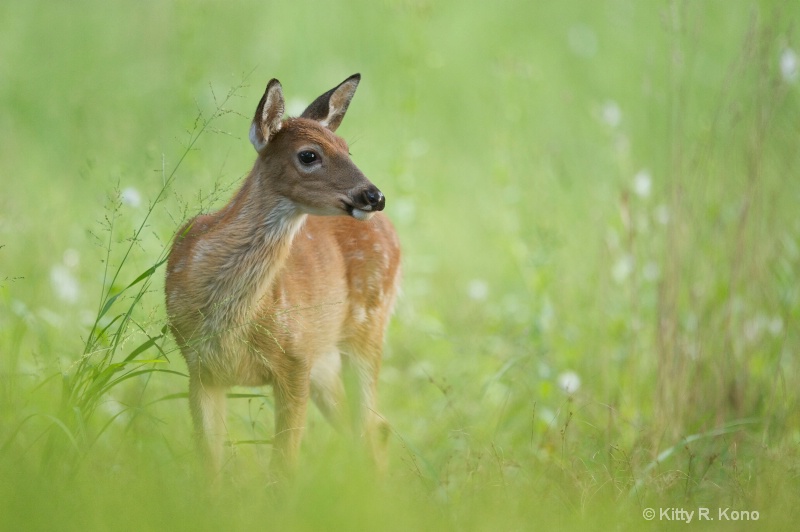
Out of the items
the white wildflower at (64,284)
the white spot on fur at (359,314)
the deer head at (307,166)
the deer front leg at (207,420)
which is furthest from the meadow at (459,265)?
the white spot on fur at (359,314)

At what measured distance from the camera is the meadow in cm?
389

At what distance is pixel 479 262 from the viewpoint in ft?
29.5

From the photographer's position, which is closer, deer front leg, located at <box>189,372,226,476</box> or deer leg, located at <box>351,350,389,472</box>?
deer front leg, located at <box>189,372,226,476</box>

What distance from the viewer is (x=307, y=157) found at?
4.73 meters

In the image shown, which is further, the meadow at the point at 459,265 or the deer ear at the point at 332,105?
the deer ear at the point at 332,105

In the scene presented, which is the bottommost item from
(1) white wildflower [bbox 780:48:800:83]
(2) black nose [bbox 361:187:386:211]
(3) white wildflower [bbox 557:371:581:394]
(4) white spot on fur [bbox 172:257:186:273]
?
(3) white wildflower [bbox 557:371:581:394]

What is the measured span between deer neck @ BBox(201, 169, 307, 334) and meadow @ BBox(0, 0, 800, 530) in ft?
1.03

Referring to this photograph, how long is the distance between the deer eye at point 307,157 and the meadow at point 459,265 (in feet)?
1.00

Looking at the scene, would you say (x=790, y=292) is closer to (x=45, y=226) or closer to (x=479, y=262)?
(x=479, y=262)

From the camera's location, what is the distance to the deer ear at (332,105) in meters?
4.98

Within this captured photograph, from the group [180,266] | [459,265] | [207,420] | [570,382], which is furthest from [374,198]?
[459,265]

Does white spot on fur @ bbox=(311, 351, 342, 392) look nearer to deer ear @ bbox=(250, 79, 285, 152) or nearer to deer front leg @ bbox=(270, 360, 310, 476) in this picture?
deer front leg @ bbox=(270, 360, 310, 476)

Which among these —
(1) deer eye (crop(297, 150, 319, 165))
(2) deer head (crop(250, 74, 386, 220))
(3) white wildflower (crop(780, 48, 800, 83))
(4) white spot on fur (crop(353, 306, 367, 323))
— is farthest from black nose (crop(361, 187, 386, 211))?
(3) white wildflower (crop(780, 48, 800, 83))

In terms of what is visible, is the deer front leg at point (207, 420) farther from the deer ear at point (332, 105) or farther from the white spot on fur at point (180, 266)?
the deer ear at point (332, 105)
